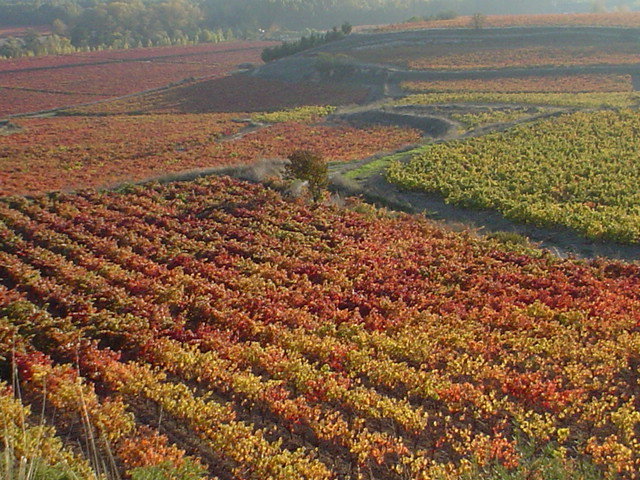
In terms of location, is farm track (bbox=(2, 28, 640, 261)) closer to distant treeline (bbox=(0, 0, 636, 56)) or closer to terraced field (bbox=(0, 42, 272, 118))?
terraced field (bbox=(0, 42, 272, 118))

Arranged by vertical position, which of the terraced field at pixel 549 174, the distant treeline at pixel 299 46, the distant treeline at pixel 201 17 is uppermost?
the distant treeline at pixel 201 17

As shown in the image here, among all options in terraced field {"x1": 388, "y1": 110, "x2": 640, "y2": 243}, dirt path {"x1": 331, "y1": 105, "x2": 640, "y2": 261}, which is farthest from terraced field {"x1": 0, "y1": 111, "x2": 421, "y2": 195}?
terraced field {"x1": 388, "y1": 110, "x2": 640, "y2": 243}

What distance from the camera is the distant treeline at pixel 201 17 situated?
5290 inches

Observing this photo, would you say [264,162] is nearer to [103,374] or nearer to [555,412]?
[103,374]

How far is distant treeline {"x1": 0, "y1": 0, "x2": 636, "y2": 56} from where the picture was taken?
134 meters

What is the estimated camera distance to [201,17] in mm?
156875

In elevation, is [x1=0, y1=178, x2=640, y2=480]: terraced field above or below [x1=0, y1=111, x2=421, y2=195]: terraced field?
above

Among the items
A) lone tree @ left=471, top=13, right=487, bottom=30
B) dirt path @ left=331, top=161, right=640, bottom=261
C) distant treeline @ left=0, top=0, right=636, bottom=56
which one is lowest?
dirt path @ left=331, top=161, right=640, bottom=261

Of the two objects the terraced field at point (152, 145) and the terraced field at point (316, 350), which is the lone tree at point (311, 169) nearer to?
the terraced field at point (316, 350)

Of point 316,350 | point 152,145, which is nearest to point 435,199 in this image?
point 316,350

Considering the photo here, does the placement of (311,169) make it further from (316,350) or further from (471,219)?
(316,350)

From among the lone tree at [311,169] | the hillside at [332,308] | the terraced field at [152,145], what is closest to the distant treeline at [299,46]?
the terraced field at [152,145]

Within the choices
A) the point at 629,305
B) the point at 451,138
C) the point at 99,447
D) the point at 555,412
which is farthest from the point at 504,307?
the point at 451,138

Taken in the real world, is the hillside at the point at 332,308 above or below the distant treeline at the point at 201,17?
below
